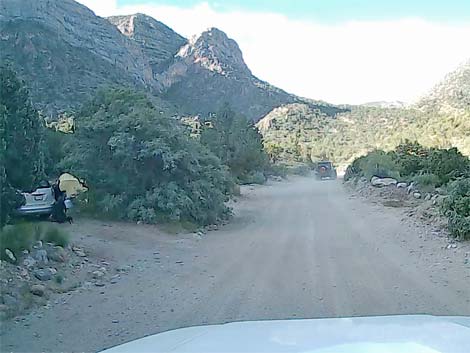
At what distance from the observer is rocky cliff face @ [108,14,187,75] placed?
7430 centimetres

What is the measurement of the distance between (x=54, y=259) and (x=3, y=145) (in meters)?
2.37

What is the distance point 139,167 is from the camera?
61.8 ft

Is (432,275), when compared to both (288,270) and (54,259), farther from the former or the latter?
(54,259)

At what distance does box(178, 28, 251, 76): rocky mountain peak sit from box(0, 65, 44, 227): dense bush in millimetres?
66860

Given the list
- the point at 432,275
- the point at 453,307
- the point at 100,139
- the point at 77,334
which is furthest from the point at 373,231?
the point at 77,334

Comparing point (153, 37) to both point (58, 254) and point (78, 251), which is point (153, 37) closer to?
point (78, 251)

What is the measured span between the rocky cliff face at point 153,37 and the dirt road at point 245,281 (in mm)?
57160


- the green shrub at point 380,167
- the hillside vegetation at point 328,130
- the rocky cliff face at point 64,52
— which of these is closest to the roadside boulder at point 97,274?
the rocky cliff face at point 64,52

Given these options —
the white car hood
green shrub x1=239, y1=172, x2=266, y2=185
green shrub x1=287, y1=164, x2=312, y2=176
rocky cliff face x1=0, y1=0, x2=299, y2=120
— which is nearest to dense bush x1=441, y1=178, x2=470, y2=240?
the white car hood

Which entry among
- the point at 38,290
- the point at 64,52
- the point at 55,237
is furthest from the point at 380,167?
the point at 38,290

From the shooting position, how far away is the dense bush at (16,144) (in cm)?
1259

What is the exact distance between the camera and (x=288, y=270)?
11.7 metres

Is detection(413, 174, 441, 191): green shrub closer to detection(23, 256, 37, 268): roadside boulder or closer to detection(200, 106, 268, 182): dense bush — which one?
detection(200, 106, 268, 182): dense bush

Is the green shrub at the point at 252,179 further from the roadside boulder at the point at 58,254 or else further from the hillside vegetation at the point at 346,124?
the roadside boulder at the point at 58,254
